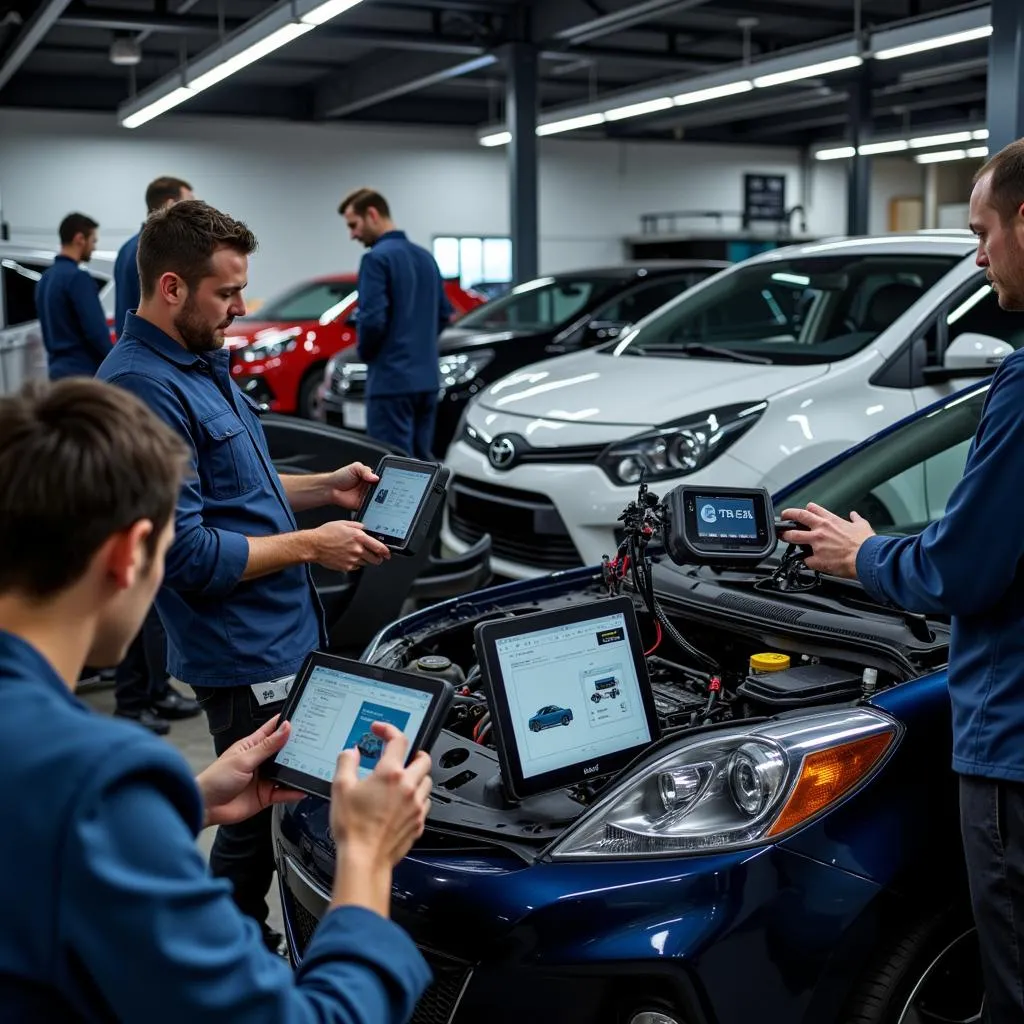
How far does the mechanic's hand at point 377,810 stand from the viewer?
1175mm

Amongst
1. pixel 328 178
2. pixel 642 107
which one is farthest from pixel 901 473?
pixel 328 178

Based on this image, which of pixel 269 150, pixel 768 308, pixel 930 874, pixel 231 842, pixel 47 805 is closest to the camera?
pixel 47 805

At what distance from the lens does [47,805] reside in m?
0.91

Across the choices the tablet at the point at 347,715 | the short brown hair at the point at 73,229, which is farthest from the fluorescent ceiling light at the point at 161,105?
the tablet at the point at 347,715

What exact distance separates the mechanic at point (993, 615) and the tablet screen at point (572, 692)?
52 centimetres

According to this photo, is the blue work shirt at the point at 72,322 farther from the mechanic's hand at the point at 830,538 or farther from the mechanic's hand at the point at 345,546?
the mechanic's hand at the point at 830,538

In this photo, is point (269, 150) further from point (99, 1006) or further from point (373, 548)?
point (99, 1006)

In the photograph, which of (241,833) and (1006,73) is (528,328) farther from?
(241,833)

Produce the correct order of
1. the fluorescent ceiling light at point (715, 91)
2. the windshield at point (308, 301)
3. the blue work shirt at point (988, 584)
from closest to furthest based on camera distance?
the blue work shirt at point (988, 584) < the fluorescent ceiling light at point (715, 91) < the windshield at point (308, 301)

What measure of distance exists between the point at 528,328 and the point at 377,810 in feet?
23.2

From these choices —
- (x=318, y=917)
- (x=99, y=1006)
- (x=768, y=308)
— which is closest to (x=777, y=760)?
(x=318, y=917)

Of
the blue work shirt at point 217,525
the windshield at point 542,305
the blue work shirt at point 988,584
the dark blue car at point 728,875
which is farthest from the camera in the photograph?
the windshield at point 542,305

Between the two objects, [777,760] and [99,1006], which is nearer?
[99,1006]

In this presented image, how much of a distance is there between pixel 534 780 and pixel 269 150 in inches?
685
